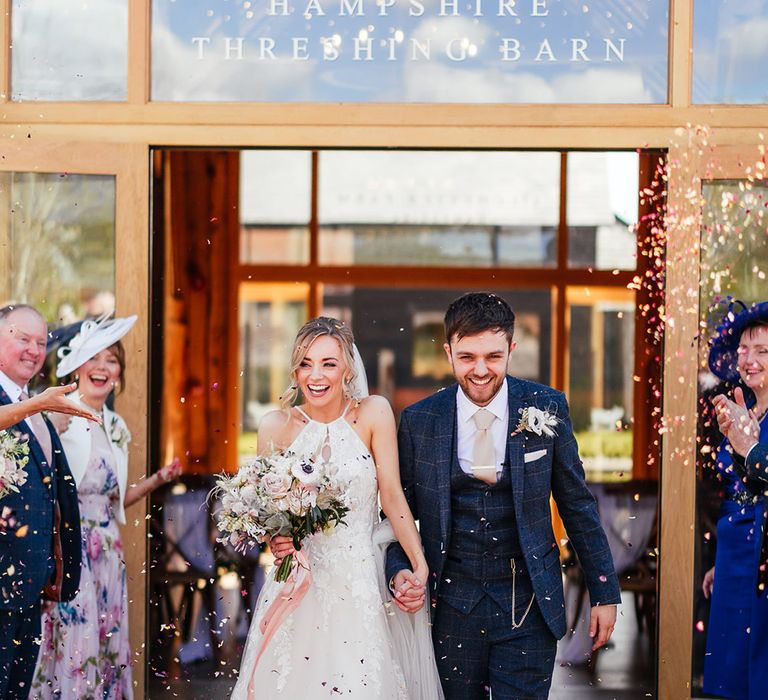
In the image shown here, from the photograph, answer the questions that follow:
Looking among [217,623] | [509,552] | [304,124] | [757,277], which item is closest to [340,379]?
[509,552]

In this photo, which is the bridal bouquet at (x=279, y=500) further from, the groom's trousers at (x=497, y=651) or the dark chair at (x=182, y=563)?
the dark chair at (x=182, y=563)

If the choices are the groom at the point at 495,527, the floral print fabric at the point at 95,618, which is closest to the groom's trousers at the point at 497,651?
the groom at the point at 495,527

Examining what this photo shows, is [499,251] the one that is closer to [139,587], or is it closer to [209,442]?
[209,442]

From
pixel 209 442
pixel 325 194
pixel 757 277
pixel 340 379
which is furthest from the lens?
pixel 325 194

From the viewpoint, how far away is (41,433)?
4234 millimetres

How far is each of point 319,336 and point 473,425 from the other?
646 mm

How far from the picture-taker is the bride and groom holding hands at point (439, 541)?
11.9 feet

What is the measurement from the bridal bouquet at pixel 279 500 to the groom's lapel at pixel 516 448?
60 centimetres

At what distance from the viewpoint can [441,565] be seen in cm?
366

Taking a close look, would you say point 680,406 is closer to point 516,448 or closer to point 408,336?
point 516,448

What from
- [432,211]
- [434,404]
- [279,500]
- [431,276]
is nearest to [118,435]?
[279,500]

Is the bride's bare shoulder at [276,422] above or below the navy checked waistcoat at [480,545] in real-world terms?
above

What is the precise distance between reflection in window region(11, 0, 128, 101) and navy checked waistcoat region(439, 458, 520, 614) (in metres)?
2.44

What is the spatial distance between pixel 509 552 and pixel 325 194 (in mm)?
7130
